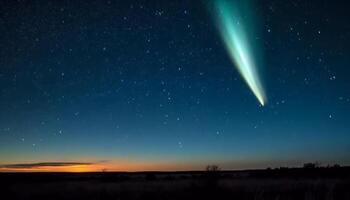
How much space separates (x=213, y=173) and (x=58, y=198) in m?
8.74

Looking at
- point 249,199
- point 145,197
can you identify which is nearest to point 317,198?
point 249,199

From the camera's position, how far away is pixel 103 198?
21.5 metres

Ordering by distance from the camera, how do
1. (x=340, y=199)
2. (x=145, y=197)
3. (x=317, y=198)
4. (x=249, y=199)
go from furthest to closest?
(x=145, y=197)
(x=249, y=199)
(x=340, y=199)
(x=317, y=198)

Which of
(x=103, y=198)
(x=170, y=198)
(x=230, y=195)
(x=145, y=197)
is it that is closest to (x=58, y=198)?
(x=103, y=198)

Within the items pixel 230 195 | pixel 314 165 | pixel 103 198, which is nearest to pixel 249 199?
pixel 230 195

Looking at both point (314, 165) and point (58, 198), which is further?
point (314, 165)

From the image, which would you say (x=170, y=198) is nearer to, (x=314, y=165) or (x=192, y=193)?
(x=192, y=193)

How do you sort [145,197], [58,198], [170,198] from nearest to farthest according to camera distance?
[170,198]
[145,197]
[58,198]

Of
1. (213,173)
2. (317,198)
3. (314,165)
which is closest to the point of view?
(317,198)

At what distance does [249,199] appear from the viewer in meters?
17.8

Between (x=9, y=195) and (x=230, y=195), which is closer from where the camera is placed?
(x=230, y=195)

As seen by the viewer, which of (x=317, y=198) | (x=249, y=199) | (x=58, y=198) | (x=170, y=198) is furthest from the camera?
(x=58, y=198)

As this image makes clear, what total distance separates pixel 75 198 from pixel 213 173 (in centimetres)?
795

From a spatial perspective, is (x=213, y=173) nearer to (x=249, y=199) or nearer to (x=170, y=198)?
(x=170, y=198)
